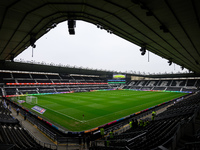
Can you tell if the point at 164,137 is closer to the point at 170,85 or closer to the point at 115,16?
the point at 115,16

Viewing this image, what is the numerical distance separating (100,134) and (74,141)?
8.54 ft

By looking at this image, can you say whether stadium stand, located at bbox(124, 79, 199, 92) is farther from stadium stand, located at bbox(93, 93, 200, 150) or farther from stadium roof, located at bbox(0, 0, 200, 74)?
stadium stand, located at bbox(93, 93, 200, 150)

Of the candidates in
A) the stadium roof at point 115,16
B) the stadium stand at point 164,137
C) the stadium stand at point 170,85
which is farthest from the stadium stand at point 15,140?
the stadium stand at point 170,85

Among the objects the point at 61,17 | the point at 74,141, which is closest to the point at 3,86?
the point at 74,141

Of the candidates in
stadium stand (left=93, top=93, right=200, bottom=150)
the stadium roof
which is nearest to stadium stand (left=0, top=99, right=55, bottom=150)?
stadium stand (left=93, top=93, right=200, bottom=150)

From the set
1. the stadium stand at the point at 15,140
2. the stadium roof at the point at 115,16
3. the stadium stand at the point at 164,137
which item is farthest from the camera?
the stadium stand at the point at 15,140

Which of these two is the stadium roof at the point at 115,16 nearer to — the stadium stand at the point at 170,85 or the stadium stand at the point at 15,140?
the stadium stand at the point at 15,140

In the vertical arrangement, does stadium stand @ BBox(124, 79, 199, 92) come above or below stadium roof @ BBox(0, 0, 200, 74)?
below

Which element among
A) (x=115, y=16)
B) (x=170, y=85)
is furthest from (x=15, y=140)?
(x=170, y=85)

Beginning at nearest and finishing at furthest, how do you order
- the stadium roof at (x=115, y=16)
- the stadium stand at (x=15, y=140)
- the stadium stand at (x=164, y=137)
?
the stadium stand at (x=164, y=137) < the stadium roof at (x=115, y=16) < the stadium stand at (x=15, y=140)

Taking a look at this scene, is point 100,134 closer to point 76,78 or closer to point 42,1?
point 42,1

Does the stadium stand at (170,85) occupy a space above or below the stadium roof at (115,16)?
below

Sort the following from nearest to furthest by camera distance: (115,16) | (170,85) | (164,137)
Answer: (164,137) → (115,16) → (170,85)

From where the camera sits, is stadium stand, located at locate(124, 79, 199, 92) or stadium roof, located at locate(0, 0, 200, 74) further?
stadium stand, located at locate(124, 79, 199, 92)
